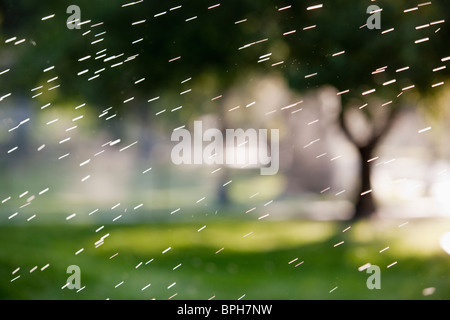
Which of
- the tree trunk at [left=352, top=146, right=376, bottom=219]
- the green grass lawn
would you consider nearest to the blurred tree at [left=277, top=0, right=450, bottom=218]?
the green grass lawn

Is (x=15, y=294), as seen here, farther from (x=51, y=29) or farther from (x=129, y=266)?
(x=51, y=29)

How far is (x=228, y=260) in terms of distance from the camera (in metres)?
9.20

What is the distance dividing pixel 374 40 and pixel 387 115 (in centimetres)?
480

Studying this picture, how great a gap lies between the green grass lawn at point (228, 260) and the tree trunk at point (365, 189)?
1.41 feet

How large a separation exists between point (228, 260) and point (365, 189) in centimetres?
387

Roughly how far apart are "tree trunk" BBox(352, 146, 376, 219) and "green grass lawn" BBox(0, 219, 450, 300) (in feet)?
1.41

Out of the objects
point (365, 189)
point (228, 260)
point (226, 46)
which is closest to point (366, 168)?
point (365, 189)

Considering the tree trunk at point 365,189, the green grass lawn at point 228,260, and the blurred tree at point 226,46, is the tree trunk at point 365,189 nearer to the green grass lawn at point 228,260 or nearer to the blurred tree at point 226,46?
the green grass lawn at point 228,260

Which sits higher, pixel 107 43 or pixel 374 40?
pixel 107 43

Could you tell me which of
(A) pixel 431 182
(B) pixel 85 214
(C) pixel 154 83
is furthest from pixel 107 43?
(A) pixel 431 182

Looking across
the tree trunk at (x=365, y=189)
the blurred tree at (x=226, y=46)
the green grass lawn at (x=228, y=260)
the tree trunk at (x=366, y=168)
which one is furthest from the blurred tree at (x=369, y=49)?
the tree trunk at (x=365, y=189)

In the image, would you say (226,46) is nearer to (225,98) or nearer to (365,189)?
(365,189)

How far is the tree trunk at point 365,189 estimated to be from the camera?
1205 centimetres

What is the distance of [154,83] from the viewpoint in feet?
28.3
